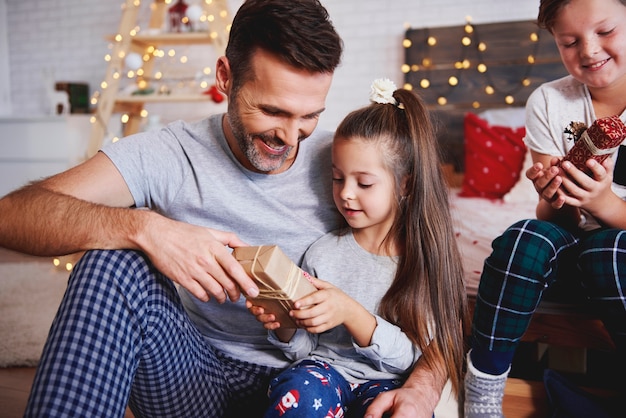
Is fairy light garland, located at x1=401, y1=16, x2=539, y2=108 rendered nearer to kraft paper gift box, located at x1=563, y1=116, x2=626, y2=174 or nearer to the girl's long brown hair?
the girl's long brown hair

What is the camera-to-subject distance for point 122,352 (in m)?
0.95

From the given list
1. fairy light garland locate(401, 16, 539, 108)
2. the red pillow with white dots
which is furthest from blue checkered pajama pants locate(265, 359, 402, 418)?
fairy light garland locate(401, 16, 539, 108)

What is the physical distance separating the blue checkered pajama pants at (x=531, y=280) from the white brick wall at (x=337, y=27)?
2554mm

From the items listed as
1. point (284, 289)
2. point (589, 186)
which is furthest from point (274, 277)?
point (589, 186)

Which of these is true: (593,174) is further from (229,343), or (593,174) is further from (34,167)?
(34,167)

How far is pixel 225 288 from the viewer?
100cm

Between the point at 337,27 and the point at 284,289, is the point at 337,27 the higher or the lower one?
the higher one

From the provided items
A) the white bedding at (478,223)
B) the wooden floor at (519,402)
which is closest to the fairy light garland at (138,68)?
the white bedding at (478,223)

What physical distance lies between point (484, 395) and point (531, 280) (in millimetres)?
265

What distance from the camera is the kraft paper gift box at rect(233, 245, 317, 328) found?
3.02 ft

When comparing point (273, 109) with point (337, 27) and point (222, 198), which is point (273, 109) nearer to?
point (222, 198)

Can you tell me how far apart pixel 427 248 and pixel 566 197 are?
0.99ft

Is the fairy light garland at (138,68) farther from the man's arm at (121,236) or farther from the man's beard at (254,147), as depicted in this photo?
the man's arm at (121,236)

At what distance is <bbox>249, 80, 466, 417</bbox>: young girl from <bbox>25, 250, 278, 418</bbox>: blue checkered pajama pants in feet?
0.56
